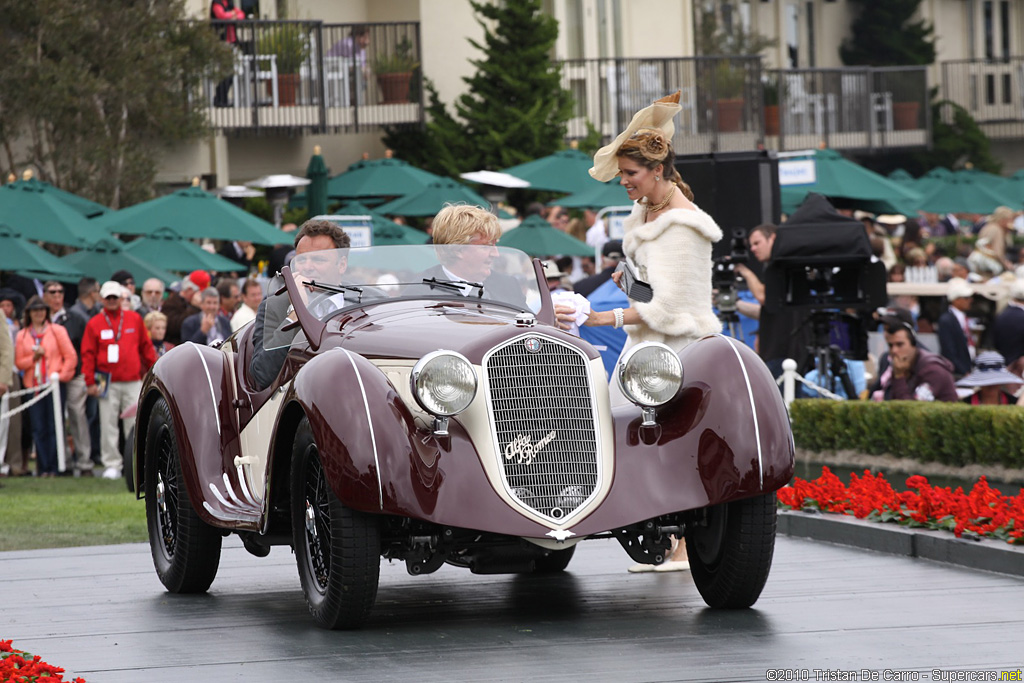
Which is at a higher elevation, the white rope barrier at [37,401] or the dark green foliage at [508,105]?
the dark green foliage at [508,105]

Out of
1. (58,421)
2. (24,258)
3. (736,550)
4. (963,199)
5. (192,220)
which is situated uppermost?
(192,220)

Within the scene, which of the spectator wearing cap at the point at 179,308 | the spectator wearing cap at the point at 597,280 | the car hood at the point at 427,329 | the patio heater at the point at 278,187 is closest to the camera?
the car hood at the point at 427,329

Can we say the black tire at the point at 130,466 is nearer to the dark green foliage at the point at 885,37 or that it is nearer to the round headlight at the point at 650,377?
the round headlight at the point at 650,377

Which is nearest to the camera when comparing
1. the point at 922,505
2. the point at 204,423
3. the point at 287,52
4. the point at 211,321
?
the point at 204,423

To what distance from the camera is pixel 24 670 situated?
229 inches

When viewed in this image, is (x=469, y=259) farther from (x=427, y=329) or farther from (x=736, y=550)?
(x=736, y=550)

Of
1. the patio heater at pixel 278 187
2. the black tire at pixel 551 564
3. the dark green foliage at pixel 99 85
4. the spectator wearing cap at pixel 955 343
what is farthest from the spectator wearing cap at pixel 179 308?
the black tire at pixel 551 564

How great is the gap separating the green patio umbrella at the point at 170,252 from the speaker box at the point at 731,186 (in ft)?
23.0

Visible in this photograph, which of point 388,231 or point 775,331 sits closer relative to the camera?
point 775,331

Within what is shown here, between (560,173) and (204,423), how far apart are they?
19.7m

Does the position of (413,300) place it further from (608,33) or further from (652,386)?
(608,33)

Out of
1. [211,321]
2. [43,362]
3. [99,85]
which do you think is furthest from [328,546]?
[99,85]

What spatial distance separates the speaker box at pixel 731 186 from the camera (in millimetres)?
16938

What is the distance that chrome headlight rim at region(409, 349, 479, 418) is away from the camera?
22.8 ft
